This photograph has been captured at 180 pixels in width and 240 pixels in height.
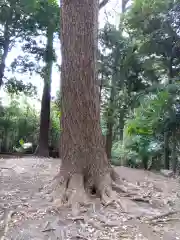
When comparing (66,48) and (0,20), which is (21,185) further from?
(0,20)

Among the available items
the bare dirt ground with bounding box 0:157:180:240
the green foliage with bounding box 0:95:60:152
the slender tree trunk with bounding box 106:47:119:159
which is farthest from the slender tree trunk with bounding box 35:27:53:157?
the bare dirt ground with bounding box 0:157:180:240

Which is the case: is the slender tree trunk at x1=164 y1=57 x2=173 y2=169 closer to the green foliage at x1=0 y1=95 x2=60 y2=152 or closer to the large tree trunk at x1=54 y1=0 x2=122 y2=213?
the large tree trunk at x1=54 y1=0 x2=122 y2=213

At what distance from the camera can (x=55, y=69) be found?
7.73 m

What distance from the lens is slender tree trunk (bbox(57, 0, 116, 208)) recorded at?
304 centimetres

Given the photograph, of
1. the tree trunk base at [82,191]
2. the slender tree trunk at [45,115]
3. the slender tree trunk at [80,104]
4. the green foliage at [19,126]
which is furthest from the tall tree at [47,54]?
the tree trunk base at [82,191]

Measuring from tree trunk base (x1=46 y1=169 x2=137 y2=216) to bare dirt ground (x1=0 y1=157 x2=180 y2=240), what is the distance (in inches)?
2.9

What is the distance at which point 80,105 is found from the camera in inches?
119

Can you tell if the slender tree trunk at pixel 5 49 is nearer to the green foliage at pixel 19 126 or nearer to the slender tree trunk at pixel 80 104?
the green foliage at pixel 19 126

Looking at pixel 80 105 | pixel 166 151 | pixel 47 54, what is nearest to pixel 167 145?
pixel 166 151

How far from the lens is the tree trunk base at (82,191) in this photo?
109 inches

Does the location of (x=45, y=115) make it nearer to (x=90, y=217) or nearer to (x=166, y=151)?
(x=166, y=151)

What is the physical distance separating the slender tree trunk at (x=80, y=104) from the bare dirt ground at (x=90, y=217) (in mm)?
353

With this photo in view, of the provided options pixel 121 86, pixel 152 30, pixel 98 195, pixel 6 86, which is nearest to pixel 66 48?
pixel 98 195

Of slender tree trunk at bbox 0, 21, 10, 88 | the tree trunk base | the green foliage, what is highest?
slender tree trunk at bbox 0, 21, 10, 88
